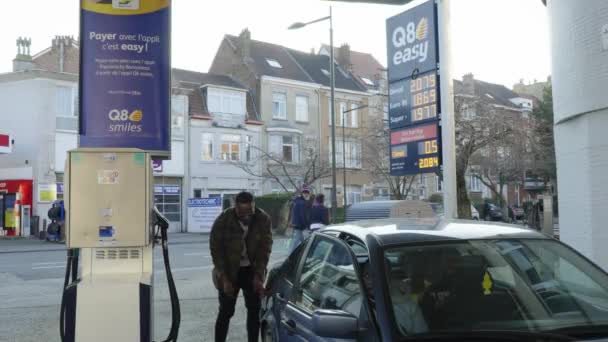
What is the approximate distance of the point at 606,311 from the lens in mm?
3131

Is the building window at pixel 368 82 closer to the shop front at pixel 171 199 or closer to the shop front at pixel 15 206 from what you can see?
the shop front at pixel 171 199

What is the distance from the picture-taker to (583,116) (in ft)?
22.4

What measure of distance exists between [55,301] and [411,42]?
7301 millimetres

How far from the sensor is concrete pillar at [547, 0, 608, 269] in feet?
A: 21.3

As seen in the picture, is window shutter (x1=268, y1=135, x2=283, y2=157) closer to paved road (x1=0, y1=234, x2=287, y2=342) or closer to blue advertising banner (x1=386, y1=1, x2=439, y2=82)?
paved road (x1=0, y1=234, x2=287, y2=342)

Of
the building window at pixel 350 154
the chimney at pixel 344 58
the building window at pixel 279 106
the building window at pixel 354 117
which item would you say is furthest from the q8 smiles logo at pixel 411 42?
the chimney at pixel 344 58

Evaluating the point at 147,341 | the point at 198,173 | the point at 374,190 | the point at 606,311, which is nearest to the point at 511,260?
the point at 606,311

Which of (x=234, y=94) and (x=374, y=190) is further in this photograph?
(x=374, y=190)

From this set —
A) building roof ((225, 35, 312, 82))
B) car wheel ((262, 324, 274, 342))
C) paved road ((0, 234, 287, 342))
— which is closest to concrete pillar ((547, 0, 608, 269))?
car wheel ((262, 324, 274, 342))

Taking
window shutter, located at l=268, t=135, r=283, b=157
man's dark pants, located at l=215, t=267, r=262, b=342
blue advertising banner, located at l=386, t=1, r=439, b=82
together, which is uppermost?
window shutter, located at l=268, t=135, r=283, b=157

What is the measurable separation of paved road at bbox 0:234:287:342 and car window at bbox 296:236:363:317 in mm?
2854

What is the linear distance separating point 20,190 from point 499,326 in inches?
1174

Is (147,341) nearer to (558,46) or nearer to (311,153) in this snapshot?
(558,46)

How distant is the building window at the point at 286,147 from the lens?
126ft
